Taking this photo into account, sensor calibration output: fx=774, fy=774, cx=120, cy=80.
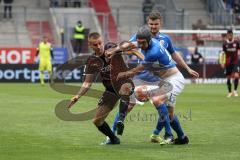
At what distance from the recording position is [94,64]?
519 inches

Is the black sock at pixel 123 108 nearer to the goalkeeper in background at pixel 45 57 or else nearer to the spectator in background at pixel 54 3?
the goalkeeper in background at pixel 45 57

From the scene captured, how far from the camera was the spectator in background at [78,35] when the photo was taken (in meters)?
40.5

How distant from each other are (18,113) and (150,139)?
6.65m

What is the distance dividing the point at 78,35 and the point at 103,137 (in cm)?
2624

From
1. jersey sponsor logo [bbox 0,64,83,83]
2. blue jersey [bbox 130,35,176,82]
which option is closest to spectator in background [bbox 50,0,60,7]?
jersey sponsor logo [bbox 0,64,83,83]

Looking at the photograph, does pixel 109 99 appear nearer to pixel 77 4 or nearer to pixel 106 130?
pixel 106 130

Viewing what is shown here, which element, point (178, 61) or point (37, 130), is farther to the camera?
point (37, 130)

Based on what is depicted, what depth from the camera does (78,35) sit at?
40.6 meters

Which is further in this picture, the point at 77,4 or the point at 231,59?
the point at 77,4

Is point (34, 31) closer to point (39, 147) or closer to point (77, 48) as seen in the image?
point (77, 48)

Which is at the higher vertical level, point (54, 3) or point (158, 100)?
point (54, 3)

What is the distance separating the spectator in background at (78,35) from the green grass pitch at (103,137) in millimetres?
16530

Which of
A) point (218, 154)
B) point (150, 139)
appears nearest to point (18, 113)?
point (150, 139)

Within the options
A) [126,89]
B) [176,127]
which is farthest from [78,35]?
[176,127]
